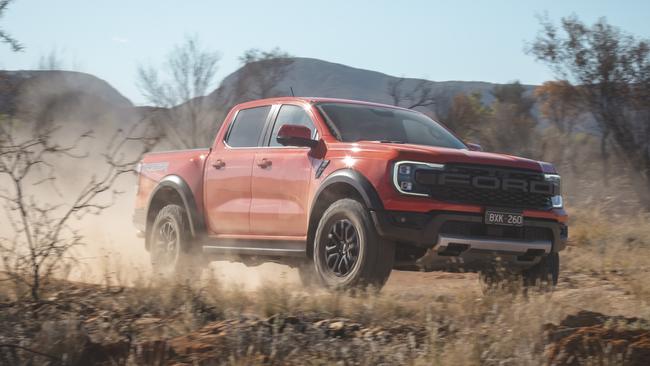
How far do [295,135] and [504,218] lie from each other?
1834 mm

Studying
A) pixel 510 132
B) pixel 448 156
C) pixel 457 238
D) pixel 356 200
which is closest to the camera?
pixel 457 238

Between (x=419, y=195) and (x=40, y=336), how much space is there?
3.08 m

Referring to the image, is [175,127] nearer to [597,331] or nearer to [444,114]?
[444,114]

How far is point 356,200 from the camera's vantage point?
780cm

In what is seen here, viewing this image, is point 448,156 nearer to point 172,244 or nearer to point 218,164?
point 218,164

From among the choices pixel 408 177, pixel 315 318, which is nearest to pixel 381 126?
pixel 408 177

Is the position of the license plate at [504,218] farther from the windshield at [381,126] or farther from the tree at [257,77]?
the tree at [257,77]

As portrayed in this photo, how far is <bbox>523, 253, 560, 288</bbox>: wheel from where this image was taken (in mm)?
8117

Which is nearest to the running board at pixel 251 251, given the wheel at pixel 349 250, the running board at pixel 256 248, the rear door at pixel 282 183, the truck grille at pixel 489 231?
the running board at pixel 256 248

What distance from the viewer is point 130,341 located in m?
5.50

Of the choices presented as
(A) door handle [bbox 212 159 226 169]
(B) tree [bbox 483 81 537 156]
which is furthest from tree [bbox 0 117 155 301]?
(B) tree [bbox 483 81 537 156]

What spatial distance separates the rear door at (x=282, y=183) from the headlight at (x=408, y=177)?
1.07m

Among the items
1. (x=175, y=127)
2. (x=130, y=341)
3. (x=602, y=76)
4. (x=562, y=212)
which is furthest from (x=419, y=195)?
(x=175, y=127)

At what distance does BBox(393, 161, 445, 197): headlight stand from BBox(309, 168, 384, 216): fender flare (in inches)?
7.6
